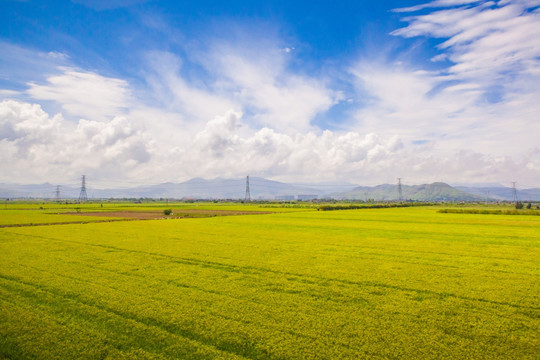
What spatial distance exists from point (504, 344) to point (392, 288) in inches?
179

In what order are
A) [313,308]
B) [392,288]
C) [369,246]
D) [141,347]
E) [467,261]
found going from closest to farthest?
[141,347] → [313,308] → [392,288] → [467,261] → [369,246]

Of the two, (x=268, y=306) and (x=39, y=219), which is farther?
(x=39, y=219)

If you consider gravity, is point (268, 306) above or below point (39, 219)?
below

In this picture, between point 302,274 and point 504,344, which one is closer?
point 504,344

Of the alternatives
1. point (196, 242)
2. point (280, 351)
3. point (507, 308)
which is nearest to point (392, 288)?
point (507, 308)

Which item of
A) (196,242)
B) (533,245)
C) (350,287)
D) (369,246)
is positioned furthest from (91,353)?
(533,245)

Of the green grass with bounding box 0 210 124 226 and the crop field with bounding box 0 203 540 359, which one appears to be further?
the green grass with bounding box 0 210 124 226

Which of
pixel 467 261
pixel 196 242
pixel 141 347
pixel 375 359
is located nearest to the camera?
pixel 375 359

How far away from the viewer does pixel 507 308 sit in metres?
9.84

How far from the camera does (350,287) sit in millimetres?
12047

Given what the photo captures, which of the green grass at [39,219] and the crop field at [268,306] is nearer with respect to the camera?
the crop field at [268,306]

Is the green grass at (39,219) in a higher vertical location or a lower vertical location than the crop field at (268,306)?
higher

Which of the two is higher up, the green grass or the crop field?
→ the green grass

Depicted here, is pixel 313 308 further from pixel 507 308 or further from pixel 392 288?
pixel 507 308
